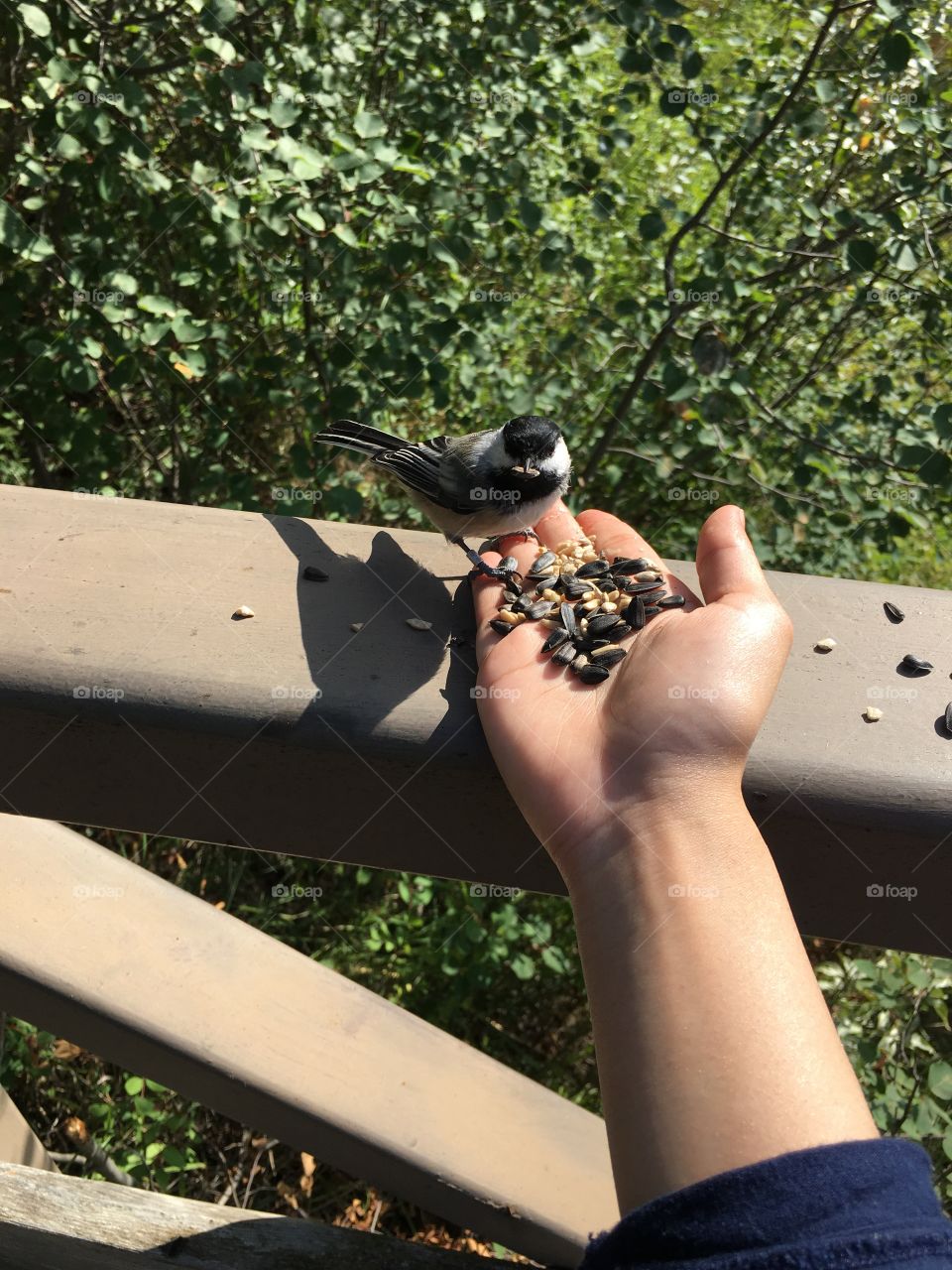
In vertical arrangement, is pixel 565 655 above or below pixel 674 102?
below

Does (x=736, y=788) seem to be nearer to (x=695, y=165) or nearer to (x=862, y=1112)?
(x=862, y=1112)

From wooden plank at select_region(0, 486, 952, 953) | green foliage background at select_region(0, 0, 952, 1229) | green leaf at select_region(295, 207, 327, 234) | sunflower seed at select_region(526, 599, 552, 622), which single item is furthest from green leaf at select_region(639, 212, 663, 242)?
wooden plank at select_region(0, 486, 952, 953)

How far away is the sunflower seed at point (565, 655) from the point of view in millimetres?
1277

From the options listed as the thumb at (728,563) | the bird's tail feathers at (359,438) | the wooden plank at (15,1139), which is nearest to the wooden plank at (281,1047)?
the wooden plank at (15,1139)

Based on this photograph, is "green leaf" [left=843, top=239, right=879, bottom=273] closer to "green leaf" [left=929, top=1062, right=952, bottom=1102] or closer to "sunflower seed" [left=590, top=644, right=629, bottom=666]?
"sunflower seed" [left=590, top=644, right=629, bottom=666]

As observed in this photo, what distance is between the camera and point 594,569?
1487 millimetres

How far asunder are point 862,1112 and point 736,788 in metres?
0.29

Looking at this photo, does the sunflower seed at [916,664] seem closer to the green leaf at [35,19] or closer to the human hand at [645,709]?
the human hand at [645,709]

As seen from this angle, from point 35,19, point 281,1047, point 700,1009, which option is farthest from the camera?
point 35,19

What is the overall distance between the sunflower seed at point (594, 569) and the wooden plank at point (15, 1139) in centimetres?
110

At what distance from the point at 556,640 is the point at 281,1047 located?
2.06ft

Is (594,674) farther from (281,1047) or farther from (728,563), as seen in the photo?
(281,1047)

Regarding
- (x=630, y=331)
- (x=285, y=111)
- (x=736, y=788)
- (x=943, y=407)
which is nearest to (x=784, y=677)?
(x=736, y=788)

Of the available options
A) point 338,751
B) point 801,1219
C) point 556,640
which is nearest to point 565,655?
point 556,640
